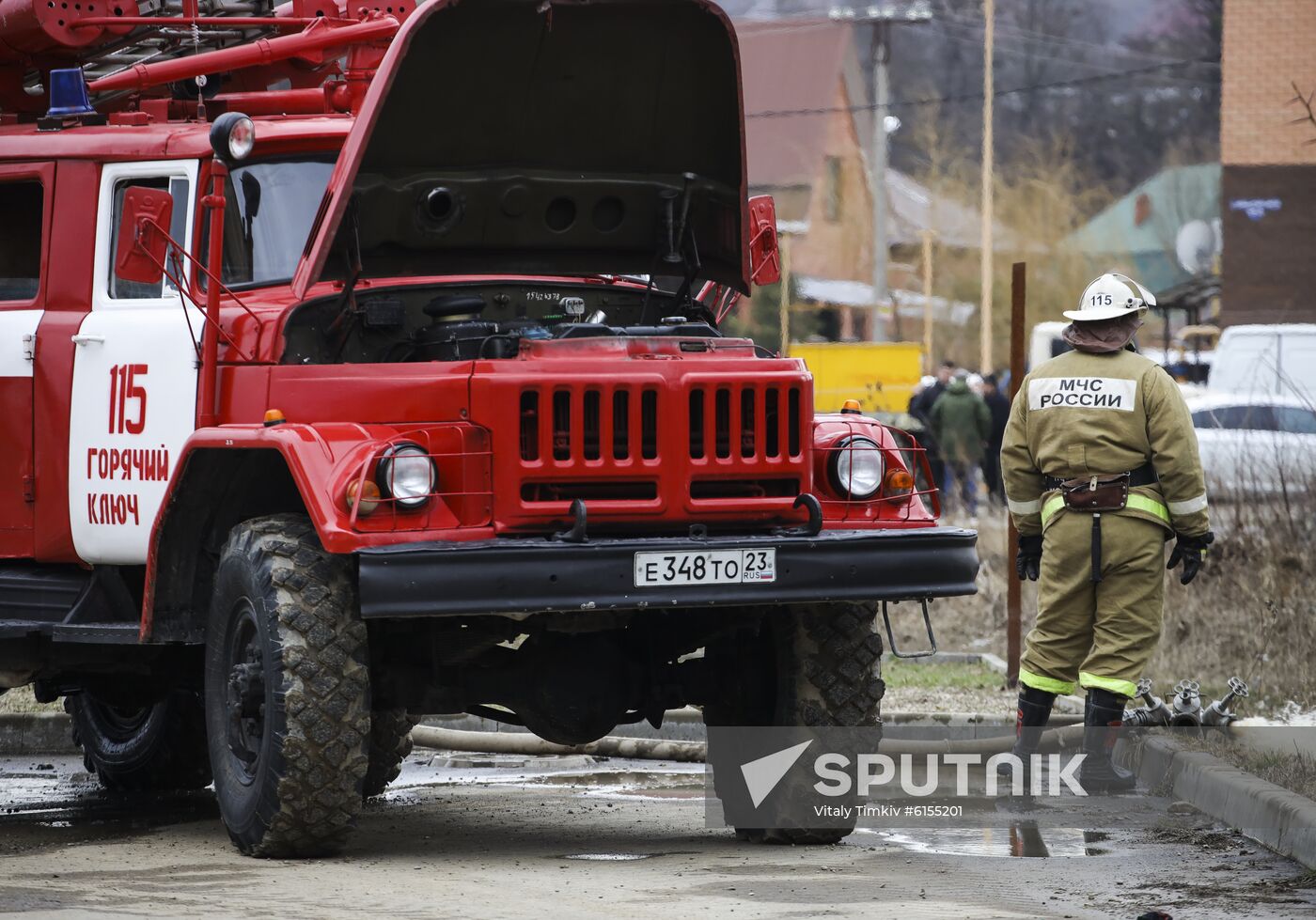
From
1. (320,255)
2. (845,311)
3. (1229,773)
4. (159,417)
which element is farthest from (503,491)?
(845,311)

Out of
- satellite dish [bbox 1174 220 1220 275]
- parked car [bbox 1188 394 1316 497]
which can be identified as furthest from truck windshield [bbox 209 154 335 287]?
satellite dish [bbox 1174 220 1220 275]

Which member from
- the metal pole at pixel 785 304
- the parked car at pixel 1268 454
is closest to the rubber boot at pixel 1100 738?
the parked car at pixel 1268 454

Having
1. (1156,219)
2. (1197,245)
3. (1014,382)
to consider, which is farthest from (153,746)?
(1156,219)

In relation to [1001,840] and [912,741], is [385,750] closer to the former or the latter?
[912,741]

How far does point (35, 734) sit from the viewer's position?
10.8 metres

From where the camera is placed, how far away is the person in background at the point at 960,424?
74.7ft

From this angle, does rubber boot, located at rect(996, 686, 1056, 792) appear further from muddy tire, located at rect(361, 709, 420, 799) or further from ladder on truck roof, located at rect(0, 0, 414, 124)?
ladder on truck roof, located at rect(0, 0, 414, 124)

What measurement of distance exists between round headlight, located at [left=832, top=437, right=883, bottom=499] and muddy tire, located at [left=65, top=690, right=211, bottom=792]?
124 inches

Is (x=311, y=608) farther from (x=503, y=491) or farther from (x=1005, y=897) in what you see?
(x=1005, y=897)

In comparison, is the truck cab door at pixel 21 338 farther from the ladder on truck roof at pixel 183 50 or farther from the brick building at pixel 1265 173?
the brick building at pixel 1265 173

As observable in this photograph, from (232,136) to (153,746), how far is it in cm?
314

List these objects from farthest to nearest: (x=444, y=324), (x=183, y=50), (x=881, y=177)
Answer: (x=881, y=177)
(x=183, y=50)
(x=444, y=324)

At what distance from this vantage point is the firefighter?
8.41 metres

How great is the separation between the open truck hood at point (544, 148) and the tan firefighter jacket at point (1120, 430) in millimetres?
1300
